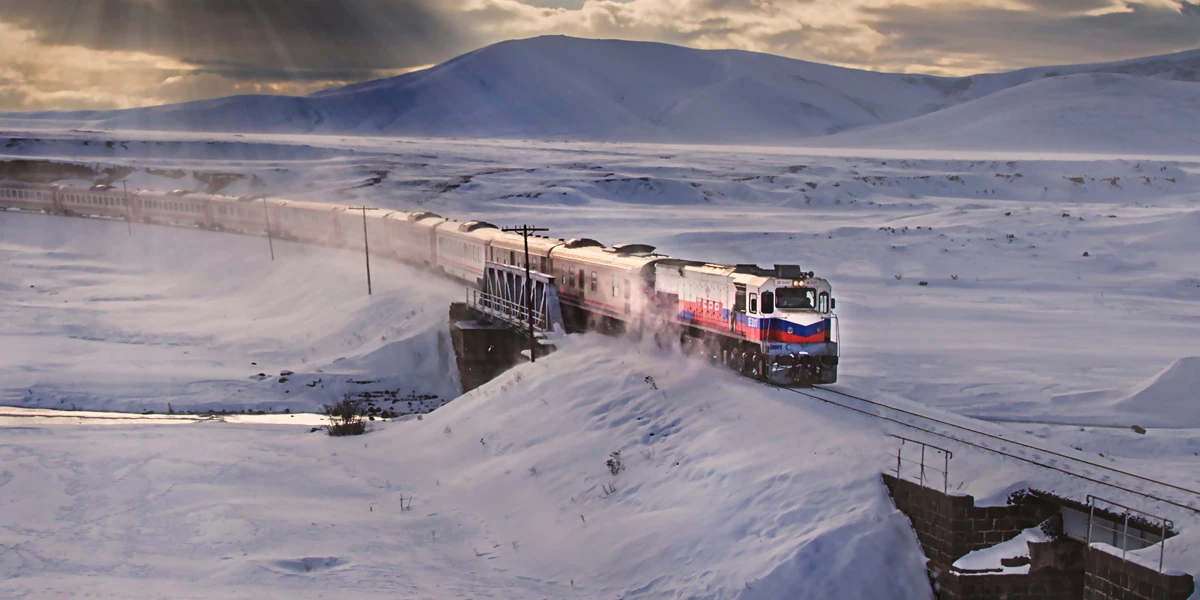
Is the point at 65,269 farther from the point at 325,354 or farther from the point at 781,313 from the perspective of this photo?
the point at 781,313

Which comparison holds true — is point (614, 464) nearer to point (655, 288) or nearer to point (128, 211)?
point (655, 288)

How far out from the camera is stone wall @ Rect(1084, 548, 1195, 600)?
14.9m

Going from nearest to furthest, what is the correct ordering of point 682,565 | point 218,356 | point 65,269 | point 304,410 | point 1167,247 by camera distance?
point 682,565, point 304,410, point 218,356, point 1167,247, point 65,269

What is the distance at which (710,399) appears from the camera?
27.0 m

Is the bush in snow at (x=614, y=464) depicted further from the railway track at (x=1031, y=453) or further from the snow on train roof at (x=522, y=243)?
the snow on train roof at (x=522, y=243)

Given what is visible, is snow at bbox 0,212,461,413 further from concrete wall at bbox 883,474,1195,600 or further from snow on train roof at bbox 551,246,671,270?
concrete wall at bbox 883,474,1195,600

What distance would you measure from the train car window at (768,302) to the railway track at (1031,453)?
287 centimetres

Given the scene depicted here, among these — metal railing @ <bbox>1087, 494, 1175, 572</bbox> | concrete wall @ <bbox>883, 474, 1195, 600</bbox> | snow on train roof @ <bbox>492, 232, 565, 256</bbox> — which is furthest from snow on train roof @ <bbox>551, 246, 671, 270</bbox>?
metal railing @ <bbox>1087, 494, 1175, 572</bbox>

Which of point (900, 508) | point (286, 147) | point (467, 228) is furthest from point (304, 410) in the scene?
point (286, 147)

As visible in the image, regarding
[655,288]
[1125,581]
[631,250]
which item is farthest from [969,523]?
[631,250]

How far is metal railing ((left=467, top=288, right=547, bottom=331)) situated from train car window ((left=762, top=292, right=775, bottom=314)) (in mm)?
12565

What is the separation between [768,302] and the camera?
28422 mm

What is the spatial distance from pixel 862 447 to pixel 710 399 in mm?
6133

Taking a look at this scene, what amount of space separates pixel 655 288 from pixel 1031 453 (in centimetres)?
1605
